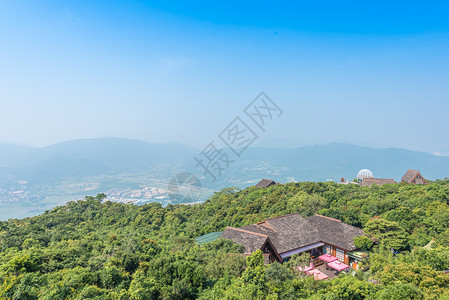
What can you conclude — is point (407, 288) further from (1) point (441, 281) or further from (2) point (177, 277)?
(2) point (177, 277)

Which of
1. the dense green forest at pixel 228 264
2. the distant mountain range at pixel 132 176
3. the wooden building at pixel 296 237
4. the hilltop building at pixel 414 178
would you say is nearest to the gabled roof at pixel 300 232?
the wooden building at pixel 296 237

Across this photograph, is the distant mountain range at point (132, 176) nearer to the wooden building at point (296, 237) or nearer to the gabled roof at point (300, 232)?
the gabled roof at point (300, 232)

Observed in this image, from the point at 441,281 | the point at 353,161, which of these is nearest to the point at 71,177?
the point at 441,281

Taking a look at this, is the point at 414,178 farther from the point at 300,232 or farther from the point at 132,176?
the point at 132,176

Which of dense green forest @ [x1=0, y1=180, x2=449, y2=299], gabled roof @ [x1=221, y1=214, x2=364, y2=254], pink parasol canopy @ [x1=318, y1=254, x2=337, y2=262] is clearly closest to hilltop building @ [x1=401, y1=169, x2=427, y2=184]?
dense green forest @ [x1=0, y1=180, x2=449, y2=299]

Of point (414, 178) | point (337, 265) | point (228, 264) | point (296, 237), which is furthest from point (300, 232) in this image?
point (414, 178)
